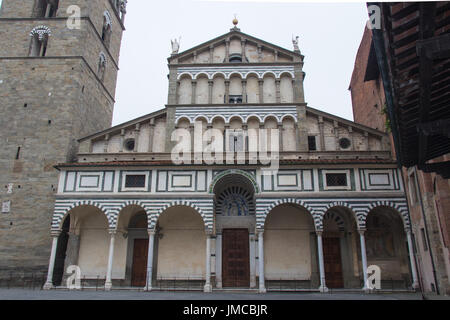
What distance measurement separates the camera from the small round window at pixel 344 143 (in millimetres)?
18516

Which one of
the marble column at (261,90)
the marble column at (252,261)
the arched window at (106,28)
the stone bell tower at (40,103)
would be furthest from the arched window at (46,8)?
the marble column at (252,261)

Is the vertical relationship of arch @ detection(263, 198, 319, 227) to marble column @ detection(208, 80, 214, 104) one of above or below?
below

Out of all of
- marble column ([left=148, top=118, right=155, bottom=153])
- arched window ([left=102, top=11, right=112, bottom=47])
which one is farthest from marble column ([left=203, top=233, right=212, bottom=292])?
arched window ([left=102, top=11, right=112, bottom=47])

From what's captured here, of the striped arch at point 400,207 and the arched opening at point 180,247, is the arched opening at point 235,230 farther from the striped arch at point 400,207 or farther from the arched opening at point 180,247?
the striped arch at point 400,207

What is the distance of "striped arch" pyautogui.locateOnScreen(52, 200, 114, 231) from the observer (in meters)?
16.2

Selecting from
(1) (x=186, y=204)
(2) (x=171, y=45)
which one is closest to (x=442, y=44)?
(1) (x=186, y=204)

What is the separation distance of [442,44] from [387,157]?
14.0 m

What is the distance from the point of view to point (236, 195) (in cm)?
1838

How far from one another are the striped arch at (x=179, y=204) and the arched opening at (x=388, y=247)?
25.0ft

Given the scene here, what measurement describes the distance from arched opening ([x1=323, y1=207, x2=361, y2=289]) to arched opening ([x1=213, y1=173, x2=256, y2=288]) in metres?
3.64

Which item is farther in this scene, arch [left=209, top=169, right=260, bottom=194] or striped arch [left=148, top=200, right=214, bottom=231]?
arch [left=209, top=169, right=260, bottom=194]

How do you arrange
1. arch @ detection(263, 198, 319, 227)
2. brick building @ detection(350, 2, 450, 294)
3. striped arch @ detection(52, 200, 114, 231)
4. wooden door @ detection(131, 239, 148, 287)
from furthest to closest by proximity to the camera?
wooden door @ detection(131, 239, 148, 287) < striped arch @ detection(52, 200, 114, 231) < arch @ detection(263, 198, 319, 227) < brick building @ detection(350, 2, 450, 294)

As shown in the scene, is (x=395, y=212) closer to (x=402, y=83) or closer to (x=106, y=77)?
(x=402, y=83)

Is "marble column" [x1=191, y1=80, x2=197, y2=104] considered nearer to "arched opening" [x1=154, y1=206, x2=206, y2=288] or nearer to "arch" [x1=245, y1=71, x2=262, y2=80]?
"arch" [x1=245, y1=71, x2=262, y2=80]
